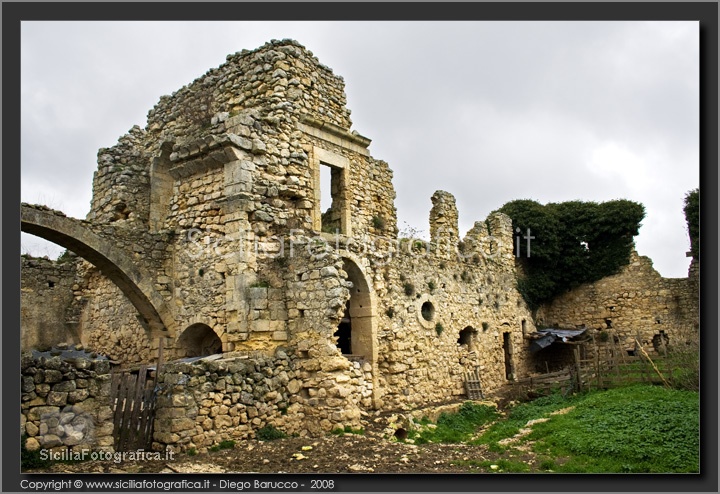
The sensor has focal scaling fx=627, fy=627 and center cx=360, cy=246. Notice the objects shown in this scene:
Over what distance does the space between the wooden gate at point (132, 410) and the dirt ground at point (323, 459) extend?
1.70ft

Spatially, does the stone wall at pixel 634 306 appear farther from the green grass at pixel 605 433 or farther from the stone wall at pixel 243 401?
the stone wall at pixel 243 401

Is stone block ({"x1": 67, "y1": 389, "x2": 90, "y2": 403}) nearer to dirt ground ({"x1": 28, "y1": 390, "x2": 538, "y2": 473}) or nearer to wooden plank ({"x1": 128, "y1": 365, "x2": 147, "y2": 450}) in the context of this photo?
dirt ground ({"x1": 28, "y1": 390, "x2": 538, "y2": 473})

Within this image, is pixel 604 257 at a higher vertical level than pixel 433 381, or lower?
higher

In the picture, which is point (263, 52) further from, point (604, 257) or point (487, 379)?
point (604, 257)

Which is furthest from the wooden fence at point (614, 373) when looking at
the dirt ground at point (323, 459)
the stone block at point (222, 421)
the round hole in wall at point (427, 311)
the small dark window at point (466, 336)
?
the stone block at point (222, 421)

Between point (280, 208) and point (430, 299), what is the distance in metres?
5.92

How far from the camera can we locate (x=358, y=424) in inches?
416

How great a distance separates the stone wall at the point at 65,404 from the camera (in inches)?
277

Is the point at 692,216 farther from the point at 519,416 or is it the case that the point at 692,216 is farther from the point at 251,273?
the point at 251,273

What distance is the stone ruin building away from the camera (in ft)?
33.5

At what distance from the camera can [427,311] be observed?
1606cm

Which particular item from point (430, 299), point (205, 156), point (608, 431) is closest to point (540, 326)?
point (430, 299)

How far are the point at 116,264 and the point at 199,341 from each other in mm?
2146

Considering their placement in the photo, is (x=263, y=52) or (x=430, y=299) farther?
(x=430, y=299)
